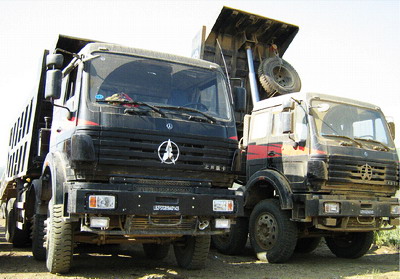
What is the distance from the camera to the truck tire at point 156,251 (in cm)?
720

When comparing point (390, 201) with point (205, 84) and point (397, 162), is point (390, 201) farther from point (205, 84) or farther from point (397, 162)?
point (205, 84)

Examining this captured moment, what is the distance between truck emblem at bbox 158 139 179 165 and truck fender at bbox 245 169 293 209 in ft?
8.33

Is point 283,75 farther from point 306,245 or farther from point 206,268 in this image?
point 206,268

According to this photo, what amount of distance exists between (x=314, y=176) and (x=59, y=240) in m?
3.87

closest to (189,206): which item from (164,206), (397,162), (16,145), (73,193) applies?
(164,206)

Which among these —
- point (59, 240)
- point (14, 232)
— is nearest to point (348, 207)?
point (59, 240)

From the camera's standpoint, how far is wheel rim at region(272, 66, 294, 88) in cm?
990

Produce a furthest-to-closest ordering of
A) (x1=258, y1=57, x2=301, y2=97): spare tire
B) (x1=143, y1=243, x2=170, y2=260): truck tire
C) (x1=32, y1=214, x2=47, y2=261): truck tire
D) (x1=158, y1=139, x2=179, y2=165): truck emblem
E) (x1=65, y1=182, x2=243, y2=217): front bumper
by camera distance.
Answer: (x1=258, y1=57, x2=301, y2=97): spare tire < (x1=143, y1=243, x2=170, y2=260): truck tire < (x1=32, y1=214, x2=47, y2=261): truck tire < (x1=158, y1=139, x2=179, y2=165): truck emblem < (x1=65, y1=182, x2=243, y2=217): front bumper

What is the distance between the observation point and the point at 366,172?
729 centimetres

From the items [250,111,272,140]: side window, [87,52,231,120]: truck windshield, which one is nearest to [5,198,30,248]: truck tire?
[87,52,231,120]: truck windshield

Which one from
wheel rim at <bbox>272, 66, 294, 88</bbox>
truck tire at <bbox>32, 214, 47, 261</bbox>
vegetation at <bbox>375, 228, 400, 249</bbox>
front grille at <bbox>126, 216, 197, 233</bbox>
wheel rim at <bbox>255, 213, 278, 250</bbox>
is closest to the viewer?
front grille at <bbox>126, 216, 197, 233</bbox>

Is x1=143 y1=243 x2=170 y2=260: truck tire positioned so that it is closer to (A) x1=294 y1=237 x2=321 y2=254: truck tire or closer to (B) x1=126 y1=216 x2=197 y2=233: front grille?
(B) x1=126 y1=216 x2=197 y2=233: front grille

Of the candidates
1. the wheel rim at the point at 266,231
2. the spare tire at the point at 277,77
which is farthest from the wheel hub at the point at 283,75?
the wheel rim at the point at 266,231

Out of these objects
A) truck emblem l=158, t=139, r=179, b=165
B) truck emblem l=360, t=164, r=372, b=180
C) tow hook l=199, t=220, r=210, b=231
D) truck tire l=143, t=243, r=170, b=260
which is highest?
truck emblem l=158, t=139, r=179, b=165
